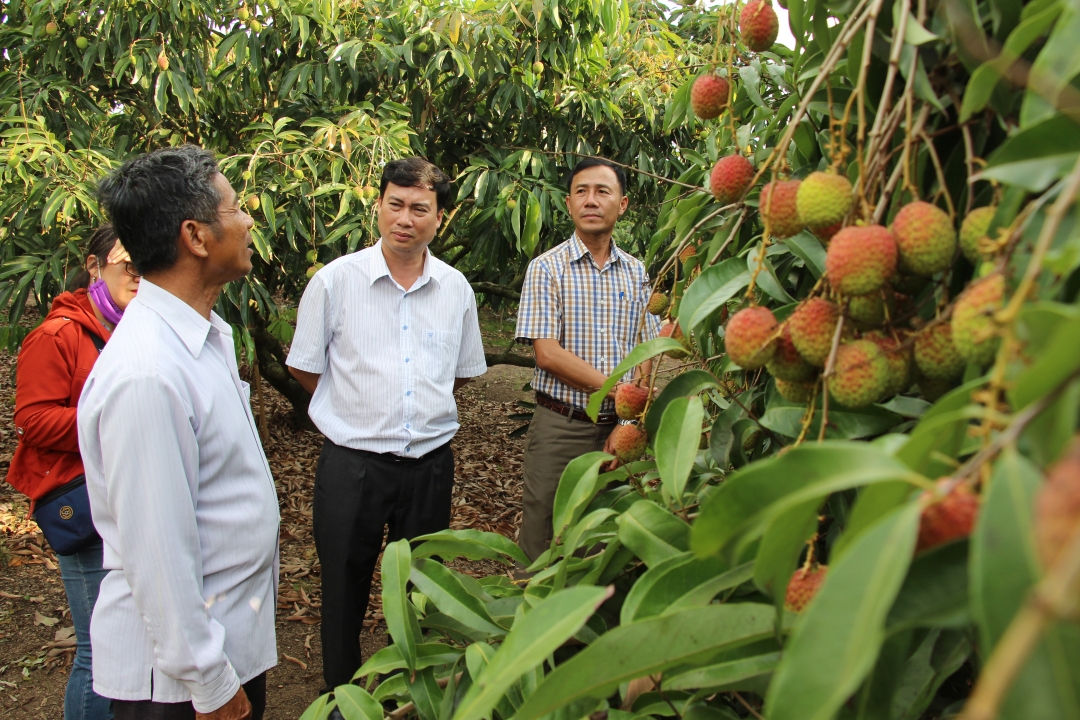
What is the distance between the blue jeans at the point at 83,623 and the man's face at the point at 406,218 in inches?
46.9

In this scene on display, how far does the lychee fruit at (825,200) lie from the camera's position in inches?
23.0

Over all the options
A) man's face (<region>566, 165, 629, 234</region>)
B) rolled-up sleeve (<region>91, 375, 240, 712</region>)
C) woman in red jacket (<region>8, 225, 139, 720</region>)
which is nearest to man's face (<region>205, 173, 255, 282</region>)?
rolled-up sleeve (<region>91, 375, 240, 712</region>)

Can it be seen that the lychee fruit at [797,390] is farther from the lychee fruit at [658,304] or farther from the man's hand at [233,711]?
the man's hand at [233,711]

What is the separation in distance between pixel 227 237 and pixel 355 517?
3.79 feet

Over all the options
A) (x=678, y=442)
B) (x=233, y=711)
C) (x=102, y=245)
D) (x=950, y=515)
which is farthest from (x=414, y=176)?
(x=950, y=515)

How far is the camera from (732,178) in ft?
2.61

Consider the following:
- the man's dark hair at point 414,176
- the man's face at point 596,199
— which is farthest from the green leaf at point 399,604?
the man's face at point 596,199

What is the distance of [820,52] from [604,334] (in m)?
2.14

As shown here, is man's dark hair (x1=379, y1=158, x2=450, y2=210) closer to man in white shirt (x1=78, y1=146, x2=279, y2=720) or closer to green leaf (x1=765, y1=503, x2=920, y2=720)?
man in white shirt (x1=78, y1=146, x2=279, y2=720)

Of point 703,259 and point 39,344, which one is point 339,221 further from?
point 703,259

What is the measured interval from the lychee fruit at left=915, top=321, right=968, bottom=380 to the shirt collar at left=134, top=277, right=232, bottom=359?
4.33ft

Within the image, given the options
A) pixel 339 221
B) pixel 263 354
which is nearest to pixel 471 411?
pixel 263 354

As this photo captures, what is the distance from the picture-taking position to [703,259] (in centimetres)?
108

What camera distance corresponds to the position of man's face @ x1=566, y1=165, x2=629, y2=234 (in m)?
2.89
